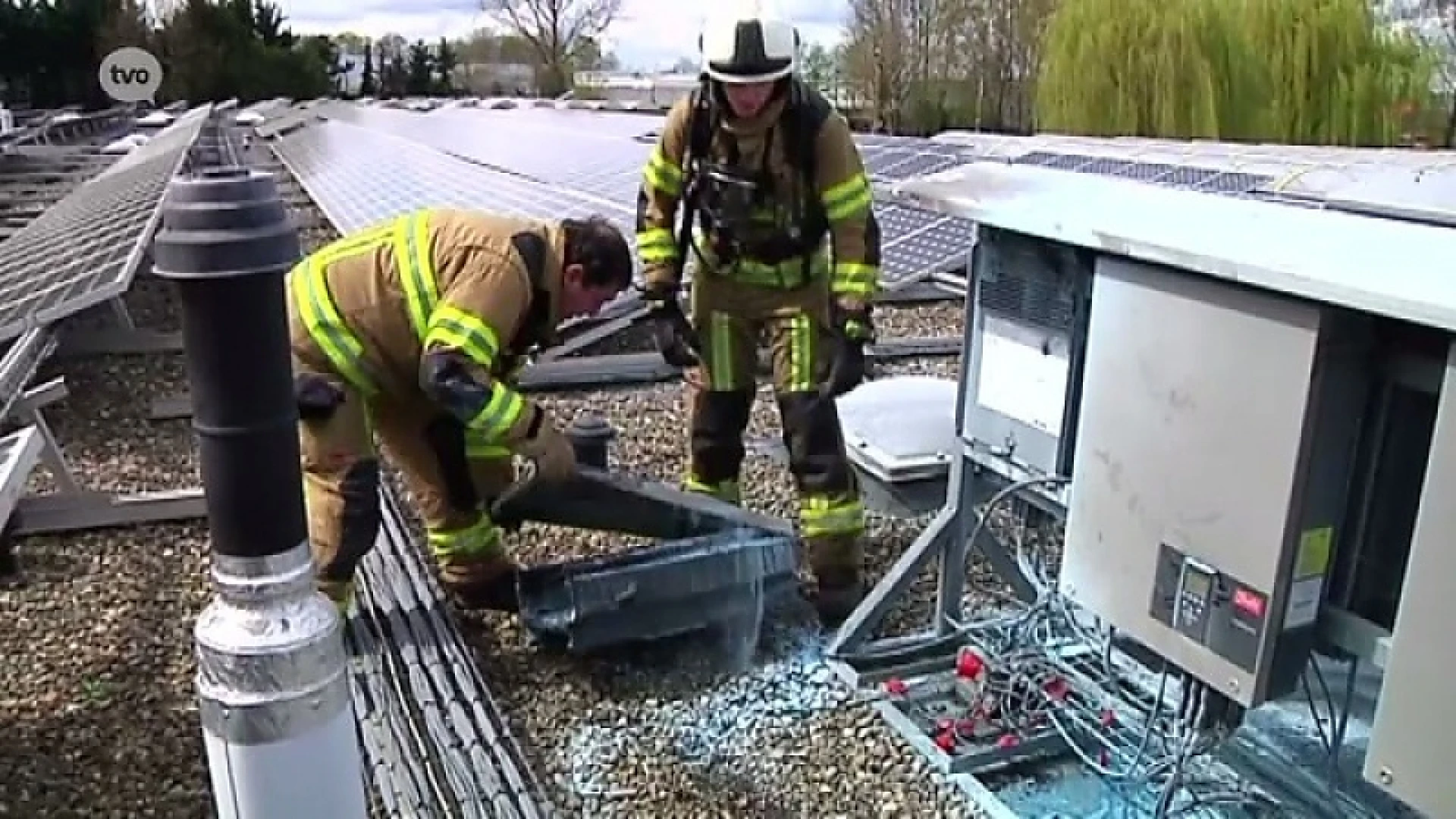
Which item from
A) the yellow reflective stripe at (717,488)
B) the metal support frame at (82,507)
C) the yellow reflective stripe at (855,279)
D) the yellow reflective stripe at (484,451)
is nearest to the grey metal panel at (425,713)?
the yellow reflective stripe at (484,451)

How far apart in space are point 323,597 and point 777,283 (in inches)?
108

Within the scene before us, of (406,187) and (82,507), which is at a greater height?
(406,187)

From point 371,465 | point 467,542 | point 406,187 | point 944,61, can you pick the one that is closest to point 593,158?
point 406,187

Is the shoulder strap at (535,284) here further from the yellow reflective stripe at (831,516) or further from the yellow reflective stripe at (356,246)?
the yellow reflective stripe at (831,516)

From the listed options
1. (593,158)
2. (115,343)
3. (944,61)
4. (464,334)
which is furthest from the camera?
(944,61)

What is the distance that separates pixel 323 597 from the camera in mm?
1371

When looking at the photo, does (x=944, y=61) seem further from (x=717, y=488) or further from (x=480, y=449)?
(x=480, y=449)

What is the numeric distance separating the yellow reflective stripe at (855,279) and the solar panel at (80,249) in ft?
6.15

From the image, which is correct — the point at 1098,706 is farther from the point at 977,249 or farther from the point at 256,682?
the point at 256,682

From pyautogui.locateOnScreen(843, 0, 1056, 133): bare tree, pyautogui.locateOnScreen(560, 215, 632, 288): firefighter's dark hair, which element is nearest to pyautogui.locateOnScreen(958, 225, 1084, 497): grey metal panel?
pyautogui.locateOnScreen(560, 215, 632, 288): firefighter's dark hair

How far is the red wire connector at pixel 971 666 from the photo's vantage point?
11.5 ft

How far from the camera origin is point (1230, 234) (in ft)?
7.98

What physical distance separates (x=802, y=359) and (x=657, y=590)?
86 centimetres

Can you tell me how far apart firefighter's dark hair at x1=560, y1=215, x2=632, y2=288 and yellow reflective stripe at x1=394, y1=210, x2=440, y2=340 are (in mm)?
366
